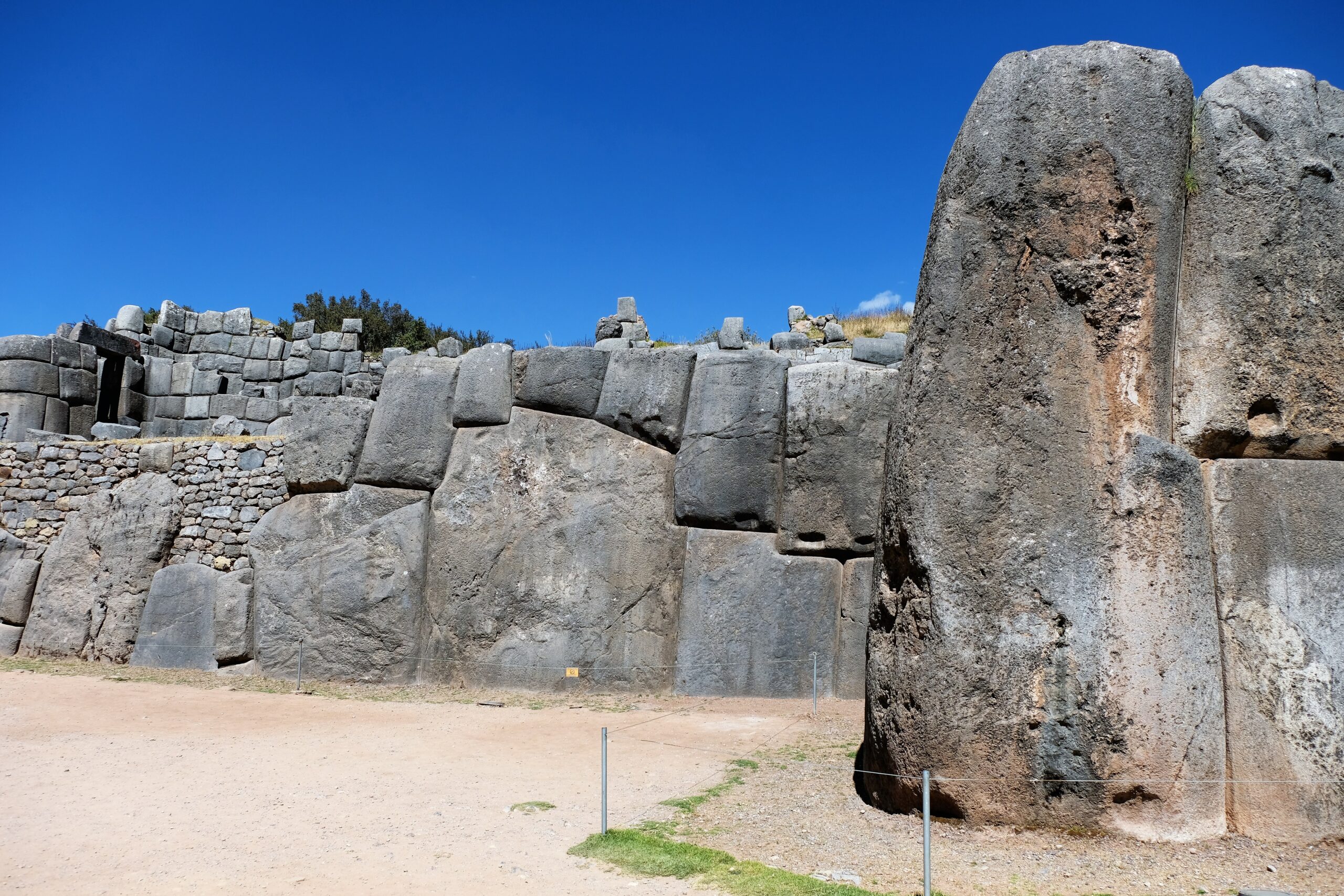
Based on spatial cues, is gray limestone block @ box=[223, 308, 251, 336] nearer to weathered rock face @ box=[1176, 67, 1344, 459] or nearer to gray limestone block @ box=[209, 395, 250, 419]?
gray limestone block @ box=[209, 395, 250, 419]

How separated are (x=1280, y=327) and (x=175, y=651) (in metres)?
11.5

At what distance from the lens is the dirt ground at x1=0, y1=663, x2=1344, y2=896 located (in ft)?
16.5

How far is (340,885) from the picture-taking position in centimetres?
503

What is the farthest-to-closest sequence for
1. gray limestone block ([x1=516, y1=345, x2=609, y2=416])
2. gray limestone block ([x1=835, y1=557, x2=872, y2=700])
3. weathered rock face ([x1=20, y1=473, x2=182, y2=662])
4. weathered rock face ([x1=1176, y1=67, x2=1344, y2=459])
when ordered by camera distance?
weathered rock face ([x1=20, y1=473, x2=182, y2=662]), gray limestone block ([x1=516, y1=345, x2=609, y2=416]), gray limestone block ([x1=835, y1=557, x2=872, y2=700]), weathered rock face ([x1=1176, y1=67, x2=1344, y2=459])

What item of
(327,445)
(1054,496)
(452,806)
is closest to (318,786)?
(452,806)

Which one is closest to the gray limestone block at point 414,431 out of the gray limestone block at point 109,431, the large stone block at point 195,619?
the large stone block at point 195,619

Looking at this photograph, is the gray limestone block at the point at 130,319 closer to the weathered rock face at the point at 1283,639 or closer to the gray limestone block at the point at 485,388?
the gray limestone block at the point at 485,388

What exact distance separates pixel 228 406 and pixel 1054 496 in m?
16.6

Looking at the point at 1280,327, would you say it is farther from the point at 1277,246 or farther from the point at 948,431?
the point at 948,431

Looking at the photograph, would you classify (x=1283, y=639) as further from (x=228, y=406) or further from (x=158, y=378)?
(x=158, y=378)

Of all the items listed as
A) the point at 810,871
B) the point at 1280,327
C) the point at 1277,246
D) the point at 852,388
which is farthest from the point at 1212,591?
the point at 852,388

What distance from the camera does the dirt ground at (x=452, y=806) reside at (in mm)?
5016

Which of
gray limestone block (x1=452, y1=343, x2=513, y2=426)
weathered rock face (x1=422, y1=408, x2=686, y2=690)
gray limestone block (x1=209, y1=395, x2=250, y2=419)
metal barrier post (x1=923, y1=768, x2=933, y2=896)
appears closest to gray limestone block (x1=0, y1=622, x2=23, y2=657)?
weathered rock face (x1=422, y1=408, x2=686, y2=690)

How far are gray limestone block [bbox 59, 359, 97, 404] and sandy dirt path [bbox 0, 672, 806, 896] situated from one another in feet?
22.9
